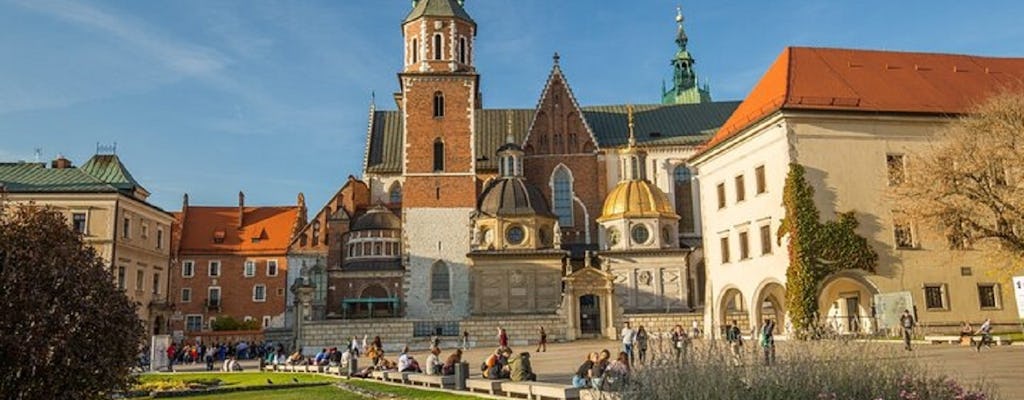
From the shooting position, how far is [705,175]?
38.5 metres

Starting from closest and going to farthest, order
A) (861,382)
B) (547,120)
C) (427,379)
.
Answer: (861,382) < (427,379) < (547,120)

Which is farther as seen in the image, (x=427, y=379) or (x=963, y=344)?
(x=963, y=344)

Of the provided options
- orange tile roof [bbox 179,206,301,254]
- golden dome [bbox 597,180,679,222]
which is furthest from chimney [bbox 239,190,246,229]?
golden dome [bbox 597,180,679,222]

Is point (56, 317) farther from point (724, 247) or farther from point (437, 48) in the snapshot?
point (437, 48)

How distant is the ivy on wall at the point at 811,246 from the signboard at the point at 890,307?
136 centimetres

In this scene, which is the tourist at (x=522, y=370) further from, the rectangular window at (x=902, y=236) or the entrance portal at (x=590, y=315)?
the entrance portal at (x=590, y=315)

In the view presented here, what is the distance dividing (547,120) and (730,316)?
22907 millimetres

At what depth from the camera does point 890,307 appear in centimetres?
2944

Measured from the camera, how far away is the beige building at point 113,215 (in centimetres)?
4581

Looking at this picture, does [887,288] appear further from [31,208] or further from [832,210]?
[31,208]

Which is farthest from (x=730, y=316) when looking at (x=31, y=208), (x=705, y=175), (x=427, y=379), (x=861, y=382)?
(x=31, y=208)

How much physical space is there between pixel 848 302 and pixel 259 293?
4149 cm

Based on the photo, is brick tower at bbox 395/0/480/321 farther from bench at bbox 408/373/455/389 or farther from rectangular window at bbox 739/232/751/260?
bench at bbox 408/373/455/389

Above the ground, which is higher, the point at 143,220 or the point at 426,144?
the point at 426,144
